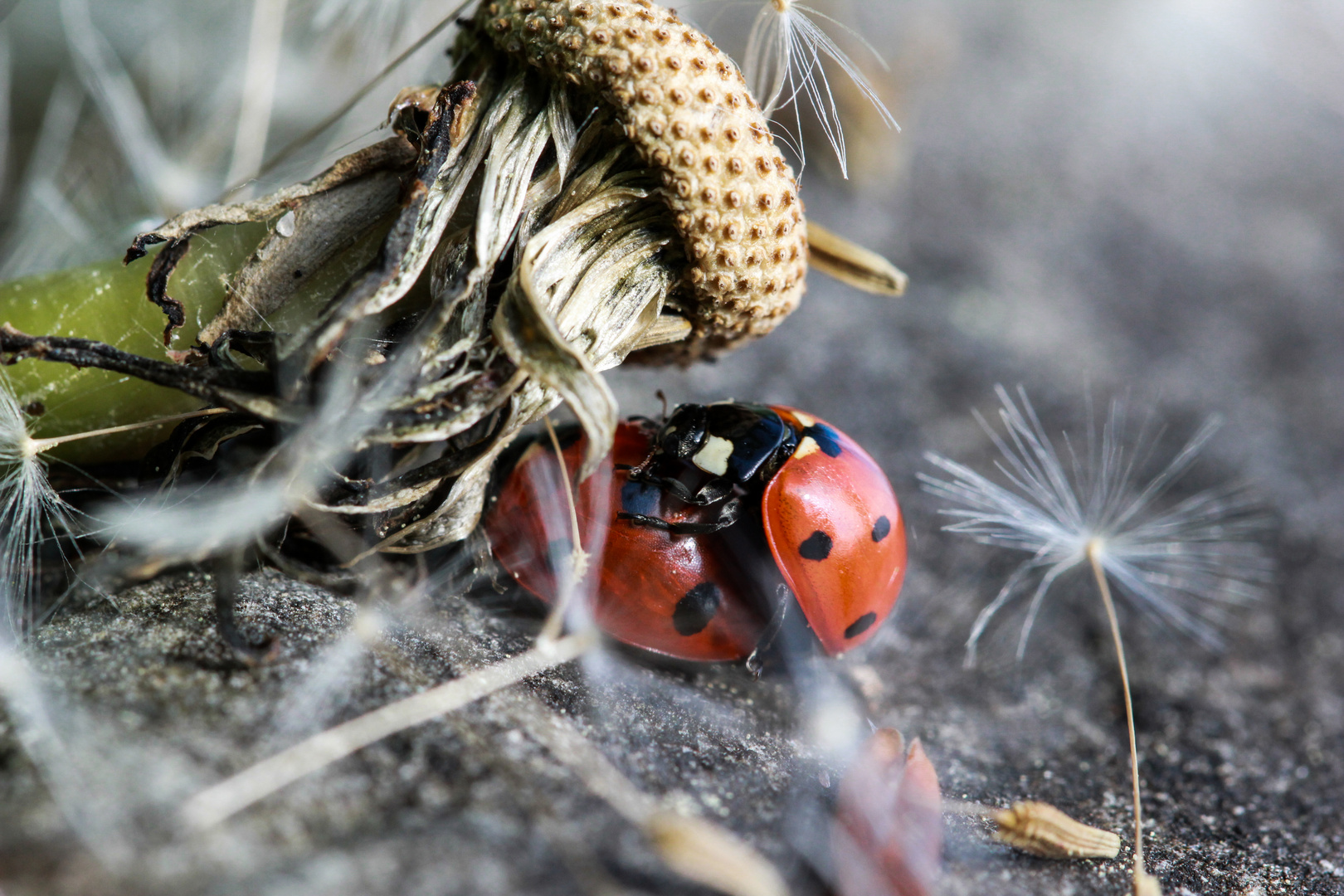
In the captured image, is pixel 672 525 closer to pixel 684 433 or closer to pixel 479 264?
pixel 684 433

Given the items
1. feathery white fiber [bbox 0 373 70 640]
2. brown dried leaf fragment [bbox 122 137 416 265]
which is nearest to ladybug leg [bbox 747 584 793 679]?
brown dried leaf fragment [bbox 122 137 416 265]

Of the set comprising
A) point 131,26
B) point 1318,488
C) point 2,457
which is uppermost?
point 1318,488

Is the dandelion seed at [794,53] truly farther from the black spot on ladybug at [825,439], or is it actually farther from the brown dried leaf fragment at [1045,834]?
the brown dried leaf fragment at [1045,834]

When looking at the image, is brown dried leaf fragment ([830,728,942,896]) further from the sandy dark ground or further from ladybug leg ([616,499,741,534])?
ladybug leg ([616,499,741,534])

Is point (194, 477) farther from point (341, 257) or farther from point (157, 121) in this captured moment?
point (157, 121)

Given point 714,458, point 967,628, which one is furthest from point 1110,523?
point 714,458

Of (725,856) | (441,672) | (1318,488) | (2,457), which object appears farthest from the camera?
(1318,488)

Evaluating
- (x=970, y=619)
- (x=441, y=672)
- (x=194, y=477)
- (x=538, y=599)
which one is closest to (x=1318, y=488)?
(x=970, y=619)
